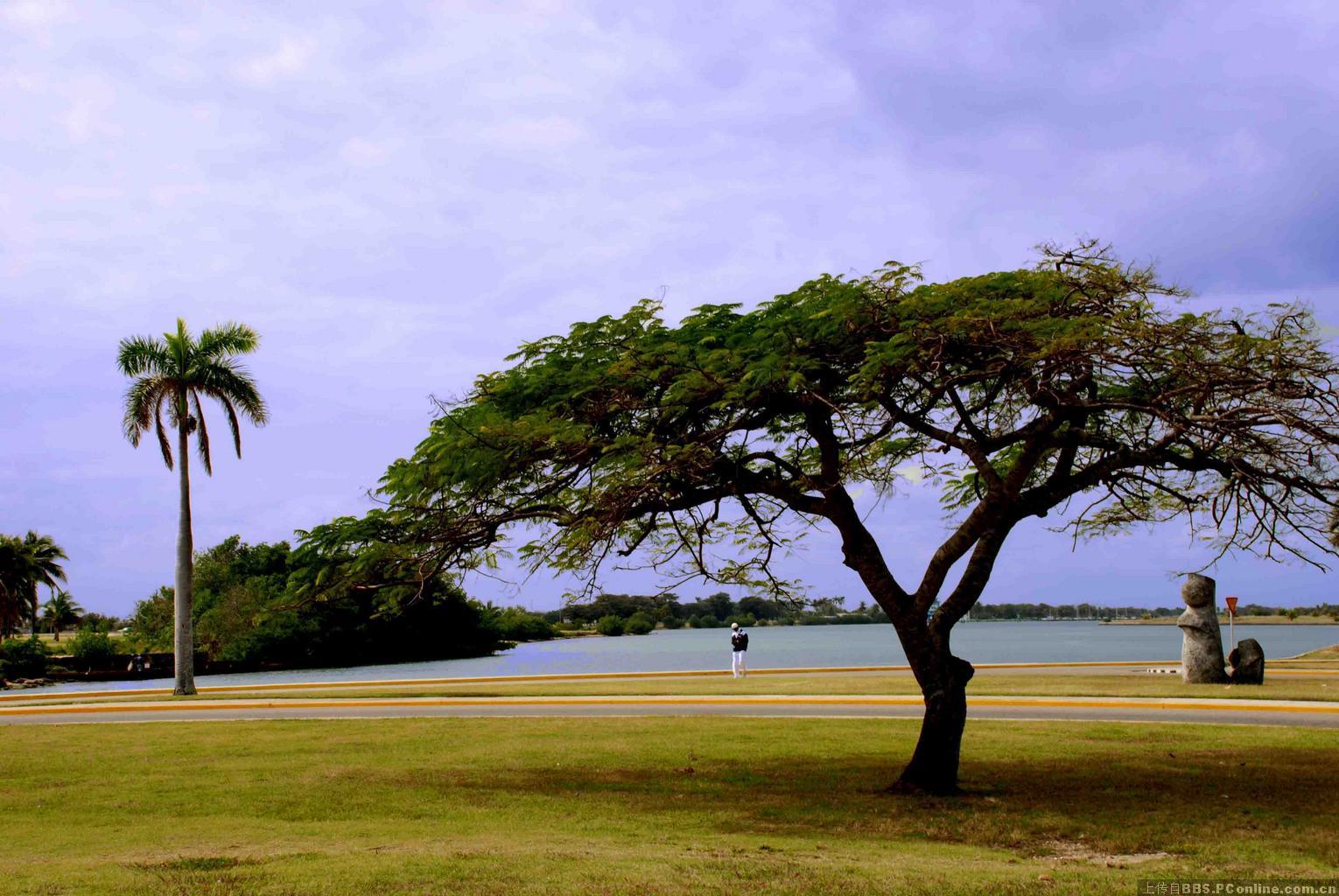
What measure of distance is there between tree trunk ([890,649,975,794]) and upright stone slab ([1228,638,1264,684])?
1680 centimetres

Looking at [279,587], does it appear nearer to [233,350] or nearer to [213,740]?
[233,350]

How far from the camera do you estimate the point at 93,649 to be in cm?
5762

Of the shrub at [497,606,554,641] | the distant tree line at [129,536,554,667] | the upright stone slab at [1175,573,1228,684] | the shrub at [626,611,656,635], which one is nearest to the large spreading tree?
the upright stone slab at [1175,573,1228,684]

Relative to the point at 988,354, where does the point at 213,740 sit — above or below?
below

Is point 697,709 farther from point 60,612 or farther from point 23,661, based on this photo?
point 60,612

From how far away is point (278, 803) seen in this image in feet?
40.3

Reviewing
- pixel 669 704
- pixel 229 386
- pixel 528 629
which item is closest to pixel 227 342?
pixel 229 386

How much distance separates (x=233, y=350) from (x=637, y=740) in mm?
19582

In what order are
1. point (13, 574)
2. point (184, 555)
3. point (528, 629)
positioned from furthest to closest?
point (528, 629), point (13, 574), point (184, 555)

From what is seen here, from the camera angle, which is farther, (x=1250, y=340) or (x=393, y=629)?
(x=393, y=629)

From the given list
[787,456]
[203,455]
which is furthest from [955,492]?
Result: [203,455]

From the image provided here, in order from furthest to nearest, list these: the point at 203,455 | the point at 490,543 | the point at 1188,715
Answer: the point at 203,455
the point at 1188,715
the point at 490,543

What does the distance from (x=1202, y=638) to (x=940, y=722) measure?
1712 cm

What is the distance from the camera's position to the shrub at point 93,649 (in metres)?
55.7
